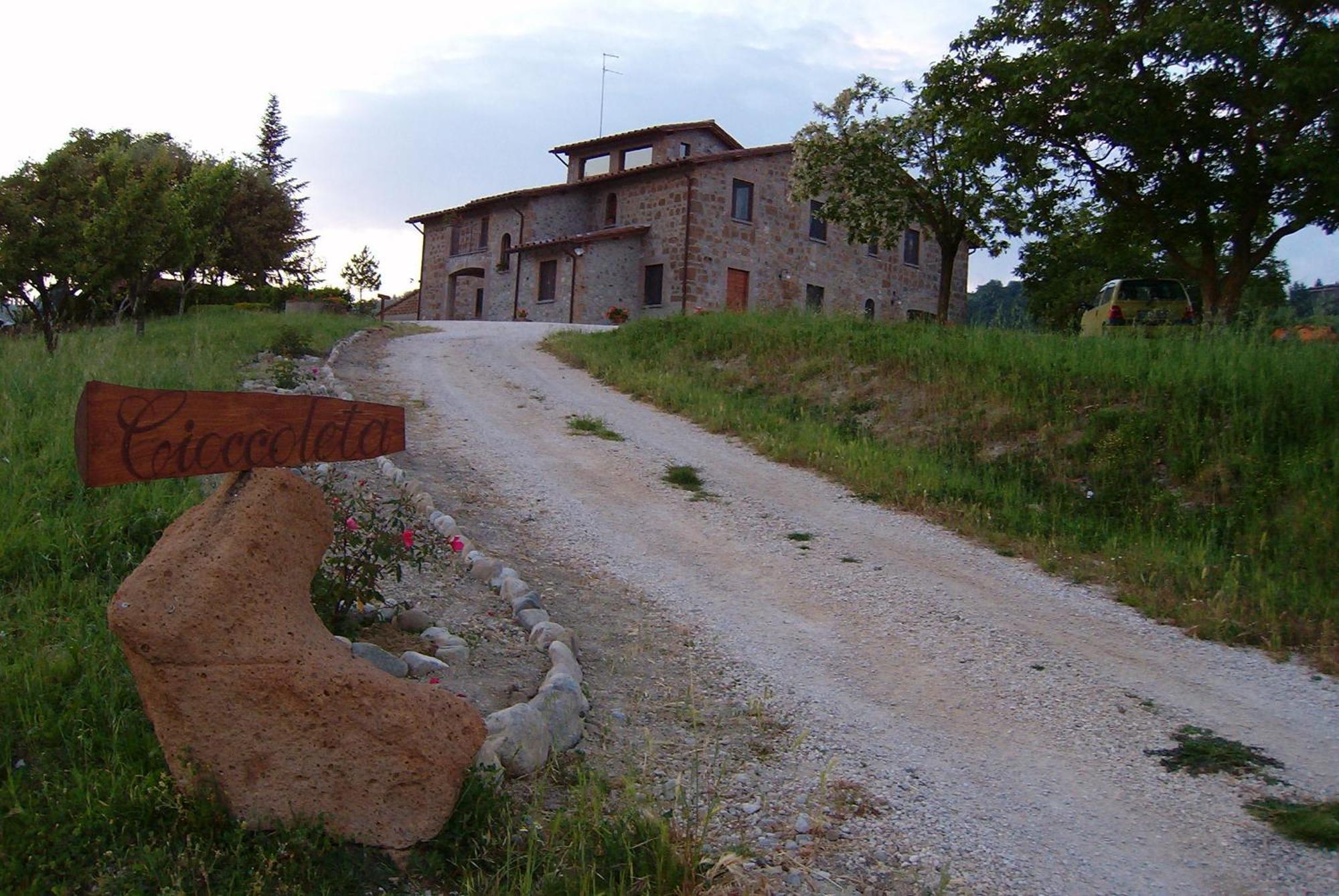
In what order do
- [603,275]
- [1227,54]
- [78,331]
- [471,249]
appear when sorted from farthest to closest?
[471,249], [603,275], [78,331], [1227,54]

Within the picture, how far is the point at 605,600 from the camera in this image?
642 cm

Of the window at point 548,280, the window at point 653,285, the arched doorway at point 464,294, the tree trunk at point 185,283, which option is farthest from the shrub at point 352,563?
the arched doorway at point 464,294

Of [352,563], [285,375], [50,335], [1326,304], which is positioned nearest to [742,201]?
[1326,304]

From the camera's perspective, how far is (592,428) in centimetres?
1247

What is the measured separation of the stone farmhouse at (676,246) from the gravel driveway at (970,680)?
901 inches

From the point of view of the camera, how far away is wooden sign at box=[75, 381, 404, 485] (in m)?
3.02

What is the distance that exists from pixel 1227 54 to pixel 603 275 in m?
20.8

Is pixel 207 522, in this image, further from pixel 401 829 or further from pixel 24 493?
pixel 24 493

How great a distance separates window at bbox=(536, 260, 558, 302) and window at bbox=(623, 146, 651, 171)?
174 inches

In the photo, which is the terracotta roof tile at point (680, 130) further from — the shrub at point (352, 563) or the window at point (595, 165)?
the shrub at point (352, 563)

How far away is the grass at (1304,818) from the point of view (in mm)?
3789

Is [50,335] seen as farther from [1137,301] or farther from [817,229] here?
[817,229]

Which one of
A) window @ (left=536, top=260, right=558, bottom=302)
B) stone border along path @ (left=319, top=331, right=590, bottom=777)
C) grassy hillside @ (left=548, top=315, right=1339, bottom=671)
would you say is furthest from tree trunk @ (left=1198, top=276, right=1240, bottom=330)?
window @ (left=536, top=260, right=558, bottom=302)

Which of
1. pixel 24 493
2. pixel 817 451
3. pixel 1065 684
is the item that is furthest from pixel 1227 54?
pixel 24 493
